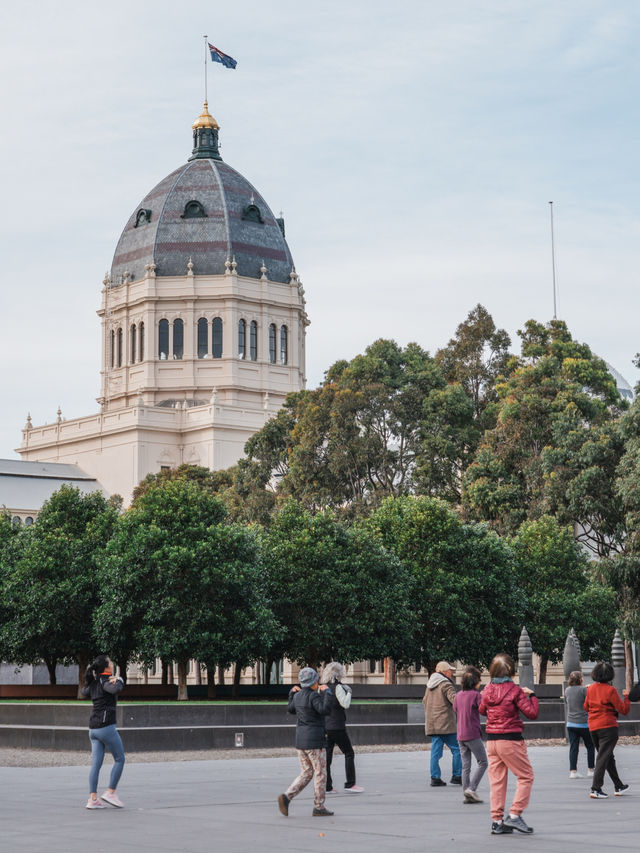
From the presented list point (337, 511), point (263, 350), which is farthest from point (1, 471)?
point (337, 511)

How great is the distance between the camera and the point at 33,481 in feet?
327

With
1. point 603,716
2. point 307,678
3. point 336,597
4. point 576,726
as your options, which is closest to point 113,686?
point 307,678

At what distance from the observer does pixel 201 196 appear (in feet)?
365

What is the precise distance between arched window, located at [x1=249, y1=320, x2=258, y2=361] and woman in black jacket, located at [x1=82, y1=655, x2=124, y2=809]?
93.5 m

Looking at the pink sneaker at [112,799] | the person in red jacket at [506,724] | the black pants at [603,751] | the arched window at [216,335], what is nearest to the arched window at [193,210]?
the arched window at [216,335]

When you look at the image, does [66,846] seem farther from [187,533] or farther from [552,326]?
[552,326]

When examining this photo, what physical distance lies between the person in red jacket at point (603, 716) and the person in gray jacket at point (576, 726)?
3.90m

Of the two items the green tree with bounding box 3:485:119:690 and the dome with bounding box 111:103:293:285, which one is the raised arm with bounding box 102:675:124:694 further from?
the dome with bounding box 111:103:293:285

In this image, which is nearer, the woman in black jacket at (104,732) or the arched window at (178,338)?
the woman in black jacket at (104,732)

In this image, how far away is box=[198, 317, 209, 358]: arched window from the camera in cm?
10856

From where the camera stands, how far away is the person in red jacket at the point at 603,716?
16438mm

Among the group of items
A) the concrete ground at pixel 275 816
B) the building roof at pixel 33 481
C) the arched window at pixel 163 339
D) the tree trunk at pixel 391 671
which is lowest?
the concrete ground at pixel 275 816

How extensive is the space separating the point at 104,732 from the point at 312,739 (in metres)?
2.58

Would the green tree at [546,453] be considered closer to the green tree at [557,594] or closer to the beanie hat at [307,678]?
the green tree at [557,594]
